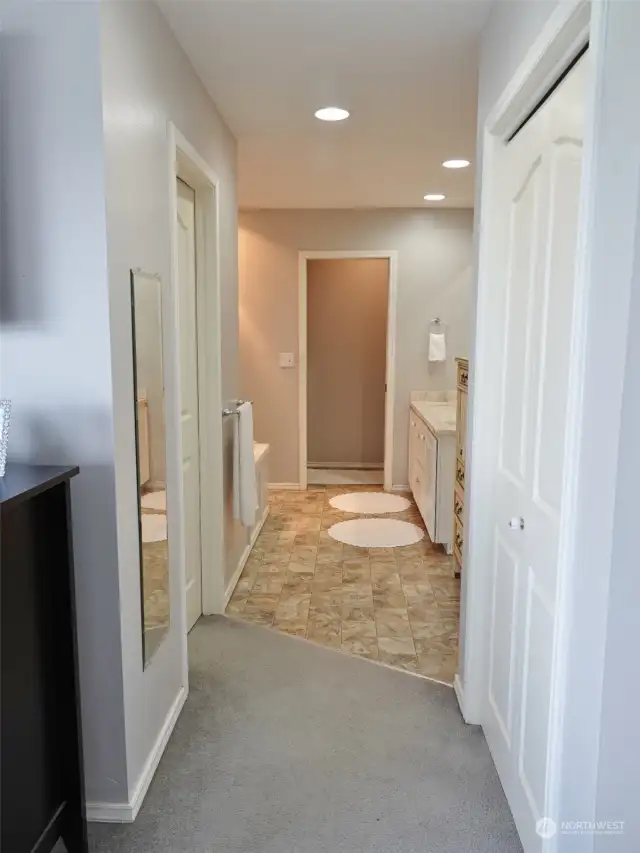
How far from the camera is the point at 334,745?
2.15 m

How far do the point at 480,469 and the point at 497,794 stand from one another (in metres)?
0.99

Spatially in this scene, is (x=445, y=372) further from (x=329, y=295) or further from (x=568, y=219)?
(x=568, y=219)

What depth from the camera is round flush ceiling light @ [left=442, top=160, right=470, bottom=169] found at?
3.81m

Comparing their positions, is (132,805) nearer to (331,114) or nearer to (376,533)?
(331,114)

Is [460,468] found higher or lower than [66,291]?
lower

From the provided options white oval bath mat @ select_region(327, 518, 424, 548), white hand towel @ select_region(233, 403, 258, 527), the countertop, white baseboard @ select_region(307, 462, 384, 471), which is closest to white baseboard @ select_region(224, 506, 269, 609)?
white hand towel @ select_region(233, 403, 258, 527)

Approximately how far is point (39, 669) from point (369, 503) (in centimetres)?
407

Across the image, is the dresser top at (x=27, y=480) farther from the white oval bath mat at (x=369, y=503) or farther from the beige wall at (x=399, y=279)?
the beige wall at (x=399, y=279)

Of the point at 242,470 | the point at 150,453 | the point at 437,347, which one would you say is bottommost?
the point at 242,470

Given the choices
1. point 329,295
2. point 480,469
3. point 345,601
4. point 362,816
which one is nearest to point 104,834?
point 362,816

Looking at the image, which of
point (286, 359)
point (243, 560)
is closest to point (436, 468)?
point (243, 560)

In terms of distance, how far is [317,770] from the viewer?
2023mm

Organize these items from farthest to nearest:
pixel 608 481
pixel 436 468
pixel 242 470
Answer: pixel 436 468 → pixel 242 470 → pixel 608 481

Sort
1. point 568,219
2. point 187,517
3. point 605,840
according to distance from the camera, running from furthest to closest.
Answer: point 187,517
point 568,219
point 605,840
